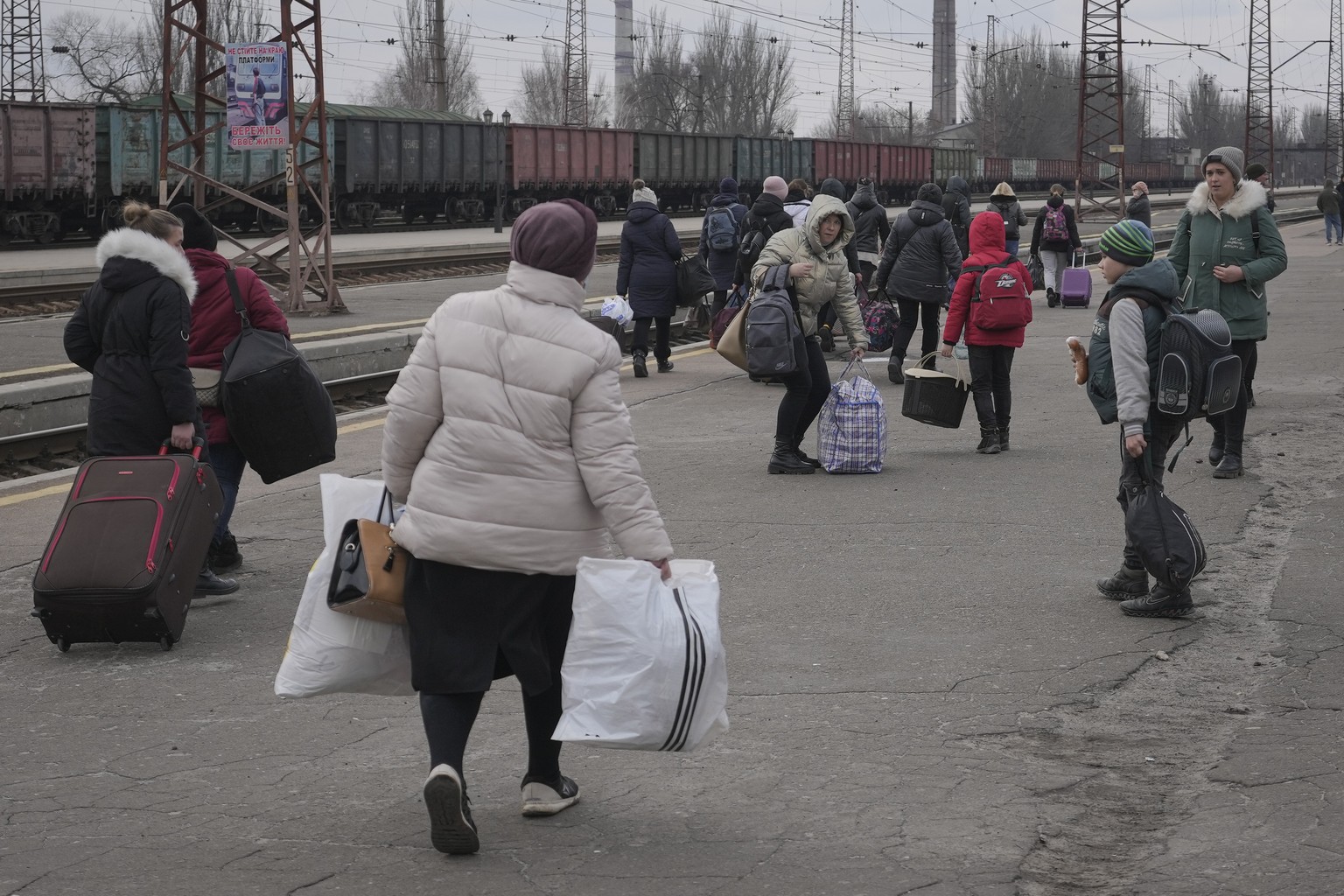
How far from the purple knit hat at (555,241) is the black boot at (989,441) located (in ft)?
20.1

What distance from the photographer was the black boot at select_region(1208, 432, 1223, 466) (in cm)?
883

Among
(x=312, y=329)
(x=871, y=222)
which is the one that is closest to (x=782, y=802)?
(x=871, y=222)

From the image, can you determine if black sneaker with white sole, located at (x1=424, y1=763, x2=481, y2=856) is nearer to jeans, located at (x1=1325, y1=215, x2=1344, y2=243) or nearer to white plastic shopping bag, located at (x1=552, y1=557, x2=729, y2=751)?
white plastic shopping bag, located at (x1=552, y1=557, x2=729, y2=751)

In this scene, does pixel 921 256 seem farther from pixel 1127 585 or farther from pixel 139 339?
pixel 139 339

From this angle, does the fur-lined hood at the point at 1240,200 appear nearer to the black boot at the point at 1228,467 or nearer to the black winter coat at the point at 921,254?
the black boot at the point at 1228,467

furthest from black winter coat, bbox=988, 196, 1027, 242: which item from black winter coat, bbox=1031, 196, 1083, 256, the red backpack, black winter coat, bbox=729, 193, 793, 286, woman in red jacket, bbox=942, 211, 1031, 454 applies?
the red backpack

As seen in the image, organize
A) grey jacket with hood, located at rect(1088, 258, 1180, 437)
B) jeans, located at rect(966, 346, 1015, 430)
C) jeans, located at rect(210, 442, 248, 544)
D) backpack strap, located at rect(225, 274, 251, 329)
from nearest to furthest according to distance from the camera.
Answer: grey jacket with hood, located at rect(1088, 258, 1180, 437) → backpack strap, located at rect(225, 274, 251, 329) → jeans, located at rect(210, 442, 248, 544) → jeans, located at rect(966, 346, 1015, 430)

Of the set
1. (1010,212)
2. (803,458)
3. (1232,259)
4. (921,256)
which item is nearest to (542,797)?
(803,458)

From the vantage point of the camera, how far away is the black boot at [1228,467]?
866cm

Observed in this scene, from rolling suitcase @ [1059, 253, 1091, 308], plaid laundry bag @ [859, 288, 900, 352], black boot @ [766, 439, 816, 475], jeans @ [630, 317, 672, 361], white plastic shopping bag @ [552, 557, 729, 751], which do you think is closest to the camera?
white plastic shopping bag @ [552, 557, 729, 751]

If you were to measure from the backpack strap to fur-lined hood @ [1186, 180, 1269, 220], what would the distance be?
4906 millimetres

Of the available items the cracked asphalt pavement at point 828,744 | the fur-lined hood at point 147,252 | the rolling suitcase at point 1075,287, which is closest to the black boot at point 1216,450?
the cracked asphalt pavement at point 828,744

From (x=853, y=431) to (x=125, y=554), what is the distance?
444cm

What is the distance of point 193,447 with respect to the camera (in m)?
6.23
